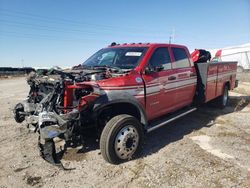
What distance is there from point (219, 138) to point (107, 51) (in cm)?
320

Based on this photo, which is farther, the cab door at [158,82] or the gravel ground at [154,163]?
the cab door at [158,82]

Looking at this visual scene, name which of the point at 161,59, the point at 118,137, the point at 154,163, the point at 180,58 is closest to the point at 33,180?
the point at 118,137

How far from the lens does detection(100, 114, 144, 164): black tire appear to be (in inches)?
159

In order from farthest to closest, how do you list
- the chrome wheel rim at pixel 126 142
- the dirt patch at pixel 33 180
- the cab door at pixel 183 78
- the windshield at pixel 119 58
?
the cab door at pixel 183 78 < the windshield at pixel 119 58 < the chrome wheel rim at pixel 126 142 < the dirt patch at pixel 33 180

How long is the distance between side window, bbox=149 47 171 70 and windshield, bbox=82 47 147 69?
24 centimetres

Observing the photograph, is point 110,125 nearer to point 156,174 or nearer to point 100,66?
point 156,174

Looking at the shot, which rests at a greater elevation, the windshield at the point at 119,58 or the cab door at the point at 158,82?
the windshield at the point at 119,58

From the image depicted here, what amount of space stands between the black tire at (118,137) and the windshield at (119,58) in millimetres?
1174

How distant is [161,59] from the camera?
5.36 meters

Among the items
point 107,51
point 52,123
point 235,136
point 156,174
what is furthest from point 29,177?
point 235,136

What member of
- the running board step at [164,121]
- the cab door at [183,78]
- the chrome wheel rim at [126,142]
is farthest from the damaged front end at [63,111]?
the cab door at [183,78]

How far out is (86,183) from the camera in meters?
3.67

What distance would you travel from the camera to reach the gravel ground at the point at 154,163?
370cm

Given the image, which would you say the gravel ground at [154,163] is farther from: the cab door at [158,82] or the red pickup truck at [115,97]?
the cab door at [158,82]
